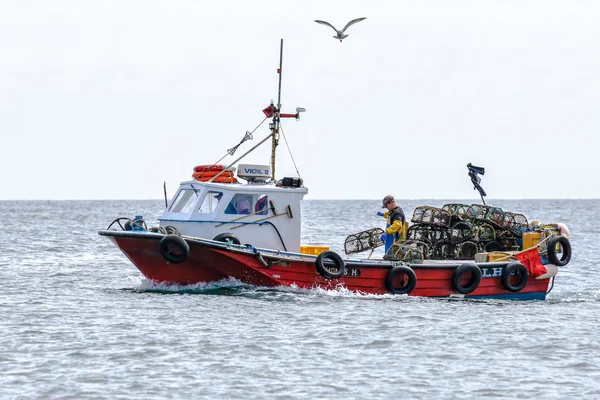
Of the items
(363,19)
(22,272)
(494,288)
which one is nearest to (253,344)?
(494,288)

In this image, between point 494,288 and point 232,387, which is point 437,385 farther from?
point 494,288

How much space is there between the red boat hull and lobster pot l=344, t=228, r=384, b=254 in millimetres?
1742

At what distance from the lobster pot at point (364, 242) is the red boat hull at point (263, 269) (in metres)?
1.74

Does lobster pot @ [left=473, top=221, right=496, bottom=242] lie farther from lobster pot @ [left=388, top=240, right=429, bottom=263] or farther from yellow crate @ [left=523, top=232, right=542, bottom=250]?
lobster pot @ [left=388, top=240, right=429, bottom=263]

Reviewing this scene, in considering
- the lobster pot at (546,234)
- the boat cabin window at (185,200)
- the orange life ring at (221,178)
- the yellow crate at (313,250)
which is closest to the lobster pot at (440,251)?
the lobster pot at (546,234)

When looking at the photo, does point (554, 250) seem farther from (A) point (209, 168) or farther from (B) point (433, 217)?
(A) point (209, 168)

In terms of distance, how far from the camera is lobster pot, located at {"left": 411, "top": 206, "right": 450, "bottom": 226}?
21.6 metres

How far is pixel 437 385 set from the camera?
527 inches

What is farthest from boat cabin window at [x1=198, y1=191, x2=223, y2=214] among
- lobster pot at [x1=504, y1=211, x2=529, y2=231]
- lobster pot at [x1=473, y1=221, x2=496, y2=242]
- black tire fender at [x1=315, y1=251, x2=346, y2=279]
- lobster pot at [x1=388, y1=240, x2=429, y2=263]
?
lobster pot at [x1=504, y1=211, x2=529, y2=231]

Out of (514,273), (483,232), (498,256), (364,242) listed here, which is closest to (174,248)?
(364,242)

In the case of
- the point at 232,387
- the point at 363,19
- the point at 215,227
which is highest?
the point at 363,19

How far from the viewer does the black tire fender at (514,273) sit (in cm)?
2105

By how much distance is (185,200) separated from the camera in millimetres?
21422

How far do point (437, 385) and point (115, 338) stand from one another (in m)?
5.40
